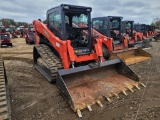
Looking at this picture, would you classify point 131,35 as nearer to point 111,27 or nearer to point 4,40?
point 111,27

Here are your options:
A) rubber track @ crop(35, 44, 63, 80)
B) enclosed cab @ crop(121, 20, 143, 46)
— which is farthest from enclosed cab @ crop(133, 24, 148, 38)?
rubber track @ crop(35, 44, 63, 80)

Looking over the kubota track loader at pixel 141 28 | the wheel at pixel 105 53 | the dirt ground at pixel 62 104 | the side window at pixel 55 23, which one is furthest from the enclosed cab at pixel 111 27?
the kubota track loader at pixel 141 28

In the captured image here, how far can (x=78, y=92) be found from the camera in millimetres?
4410

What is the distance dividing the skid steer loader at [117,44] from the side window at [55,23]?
2.59 m

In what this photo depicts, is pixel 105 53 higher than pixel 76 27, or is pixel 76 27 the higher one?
pixel 76 27

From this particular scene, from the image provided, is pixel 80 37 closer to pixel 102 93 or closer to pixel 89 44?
pixel 89 44

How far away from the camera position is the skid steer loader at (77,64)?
4.34 meters

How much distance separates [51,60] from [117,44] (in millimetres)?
5426

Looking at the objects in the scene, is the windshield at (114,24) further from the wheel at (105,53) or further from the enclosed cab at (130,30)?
the enclosed cab at (130,30)

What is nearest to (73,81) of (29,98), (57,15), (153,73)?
(29,98)

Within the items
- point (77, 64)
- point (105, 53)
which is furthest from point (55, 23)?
point (105, 53)

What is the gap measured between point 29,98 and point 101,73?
2175 mm

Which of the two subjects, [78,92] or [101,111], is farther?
[78,92]

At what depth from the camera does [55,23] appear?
5.95 metres
